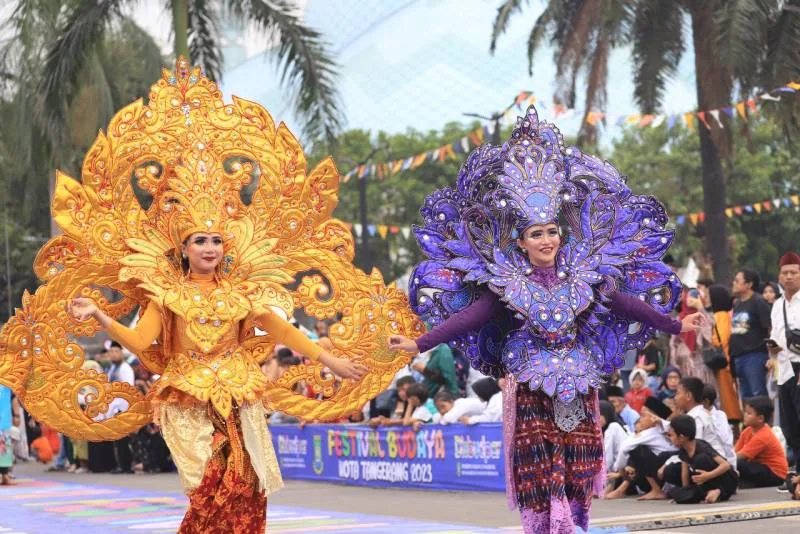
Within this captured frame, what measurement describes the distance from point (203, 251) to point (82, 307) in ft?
2.09

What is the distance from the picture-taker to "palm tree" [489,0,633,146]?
18.1 meters

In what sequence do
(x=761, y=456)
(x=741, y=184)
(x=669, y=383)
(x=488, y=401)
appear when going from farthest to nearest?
(x=741, y=184) < (x=488, y=401) < (x=669, y=383) < (x=761, y=456)

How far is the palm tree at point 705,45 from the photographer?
16406 mm

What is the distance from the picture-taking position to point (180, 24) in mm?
16453

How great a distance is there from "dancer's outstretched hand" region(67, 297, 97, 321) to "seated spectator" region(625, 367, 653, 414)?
21.1 feet

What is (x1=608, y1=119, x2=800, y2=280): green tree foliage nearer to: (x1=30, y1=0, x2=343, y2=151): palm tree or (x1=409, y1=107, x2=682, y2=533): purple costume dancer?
(x1=30, y1=0, x2=343, y2=151): palm tree

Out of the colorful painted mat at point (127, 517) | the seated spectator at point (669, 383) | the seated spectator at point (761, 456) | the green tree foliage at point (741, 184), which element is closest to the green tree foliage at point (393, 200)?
the green tree foliage at point (741, 184)

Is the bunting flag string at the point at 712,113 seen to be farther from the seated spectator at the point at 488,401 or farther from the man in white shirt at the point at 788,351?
the man in white shirt at the point at 788,351

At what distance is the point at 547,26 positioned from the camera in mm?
20531

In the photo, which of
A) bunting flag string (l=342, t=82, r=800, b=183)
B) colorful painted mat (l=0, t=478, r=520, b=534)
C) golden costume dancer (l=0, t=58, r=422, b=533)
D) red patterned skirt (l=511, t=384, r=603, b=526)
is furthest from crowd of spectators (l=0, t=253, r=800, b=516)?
bunting flag string (l=342, t=82, r=800, b=183)

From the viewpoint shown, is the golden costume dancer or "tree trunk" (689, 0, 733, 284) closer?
the golden costume dancer

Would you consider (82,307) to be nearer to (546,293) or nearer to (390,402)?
(546,293)

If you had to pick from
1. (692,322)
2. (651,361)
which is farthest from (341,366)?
(651,361)

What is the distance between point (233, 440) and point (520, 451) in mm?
1395
